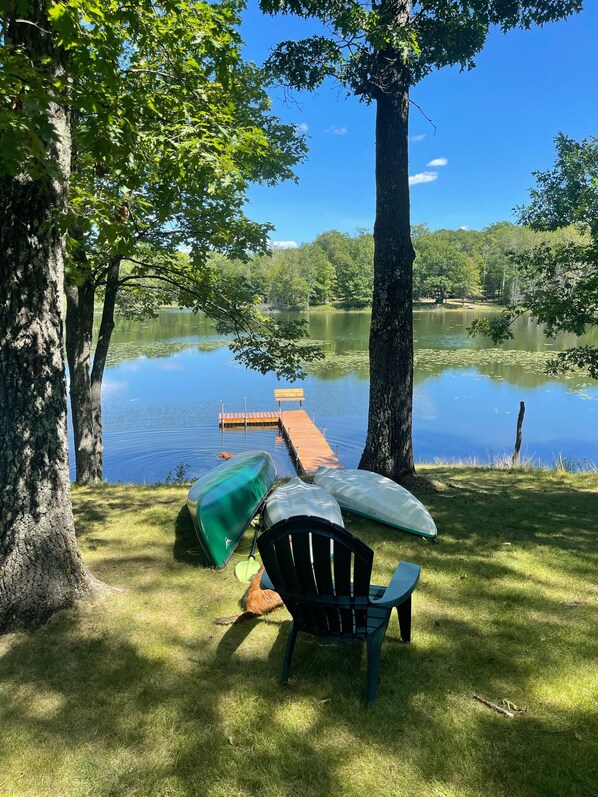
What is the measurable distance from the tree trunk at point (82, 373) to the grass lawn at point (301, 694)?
4.93 meters

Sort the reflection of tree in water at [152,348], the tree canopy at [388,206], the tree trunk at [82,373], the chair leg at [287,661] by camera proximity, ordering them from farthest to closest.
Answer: the reflection of tree in water at [152,348], the tree trunk at [82,373], the tree canopy at [388,206], the chair leg at [287,661]

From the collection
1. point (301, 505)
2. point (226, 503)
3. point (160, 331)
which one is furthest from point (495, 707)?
point (160, 331)

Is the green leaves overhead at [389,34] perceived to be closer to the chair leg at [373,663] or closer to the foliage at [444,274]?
the chair leg at [373,663]

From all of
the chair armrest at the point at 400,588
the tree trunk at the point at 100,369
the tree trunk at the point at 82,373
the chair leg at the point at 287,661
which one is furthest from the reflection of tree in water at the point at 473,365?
the chair leg at the point at 287,661

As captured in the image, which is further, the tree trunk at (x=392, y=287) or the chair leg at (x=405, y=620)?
the tree trunk at (x=392, y=287)

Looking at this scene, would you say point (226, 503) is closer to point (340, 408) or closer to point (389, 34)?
point (389, 34)

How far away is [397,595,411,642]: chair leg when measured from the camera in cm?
304

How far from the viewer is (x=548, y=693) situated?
2609mm

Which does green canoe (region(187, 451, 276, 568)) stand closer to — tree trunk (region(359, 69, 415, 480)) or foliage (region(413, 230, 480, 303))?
tree trunk (region(359, 69, 415, 480))

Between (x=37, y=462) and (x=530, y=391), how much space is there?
80.4 ft

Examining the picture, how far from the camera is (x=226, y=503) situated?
4.95m

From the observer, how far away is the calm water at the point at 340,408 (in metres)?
15.8

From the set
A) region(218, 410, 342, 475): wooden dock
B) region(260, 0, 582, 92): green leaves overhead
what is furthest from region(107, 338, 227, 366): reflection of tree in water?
region(260, 0, 582, 92): green leaves overhead

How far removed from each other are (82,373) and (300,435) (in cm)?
961
